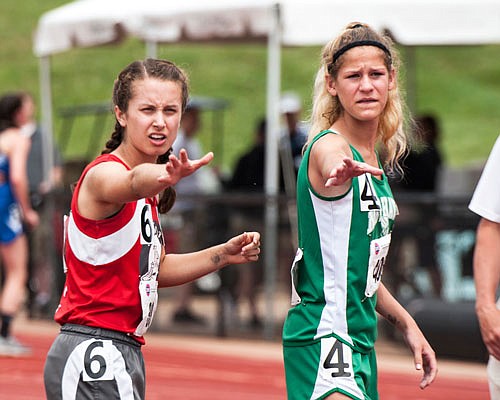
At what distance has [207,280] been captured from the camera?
11789 millimetres

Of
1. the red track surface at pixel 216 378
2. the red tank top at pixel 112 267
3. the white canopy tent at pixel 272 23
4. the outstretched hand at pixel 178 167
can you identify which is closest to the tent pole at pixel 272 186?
the white canopy tent at pixel 272 23

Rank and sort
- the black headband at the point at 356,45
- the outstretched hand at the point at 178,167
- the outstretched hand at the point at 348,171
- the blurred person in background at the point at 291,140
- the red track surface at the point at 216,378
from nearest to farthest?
1. the outstretched hand at the point at 178,167
2. the outstretched hand at the point at 348,171
3. the black headband at the point at 356,45
4. the red track surface at the point at 216,378
5. the blurred person in background at the point at 291,140

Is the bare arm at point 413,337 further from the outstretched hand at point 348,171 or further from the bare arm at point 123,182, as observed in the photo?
the bare arm at point 123,182

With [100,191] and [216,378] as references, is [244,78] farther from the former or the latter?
[100,191]

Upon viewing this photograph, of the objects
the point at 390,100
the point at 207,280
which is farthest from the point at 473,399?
the point at 390,100

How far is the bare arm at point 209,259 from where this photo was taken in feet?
13.4

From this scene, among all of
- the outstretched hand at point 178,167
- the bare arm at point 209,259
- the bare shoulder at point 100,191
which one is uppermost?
the outstretched hand at point 178,167

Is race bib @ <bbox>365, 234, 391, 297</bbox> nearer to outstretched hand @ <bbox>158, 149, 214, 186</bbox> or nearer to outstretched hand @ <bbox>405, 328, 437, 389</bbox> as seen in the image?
outstretched hand @ <bbox>405, 328, 437, 389</bbox>

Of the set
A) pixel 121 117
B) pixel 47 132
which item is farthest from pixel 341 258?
pixel 47 132

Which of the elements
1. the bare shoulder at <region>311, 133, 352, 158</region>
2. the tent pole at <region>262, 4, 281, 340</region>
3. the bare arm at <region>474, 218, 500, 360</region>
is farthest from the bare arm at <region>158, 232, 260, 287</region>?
the tent pole at <region>262, 4, 281, 340</region>

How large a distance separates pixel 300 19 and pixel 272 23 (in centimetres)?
30

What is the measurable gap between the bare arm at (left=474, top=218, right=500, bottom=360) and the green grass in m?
23.0

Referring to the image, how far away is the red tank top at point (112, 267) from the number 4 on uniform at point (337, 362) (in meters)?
0.65

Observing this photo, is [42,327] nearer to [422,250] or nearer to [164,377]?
[164,377]
